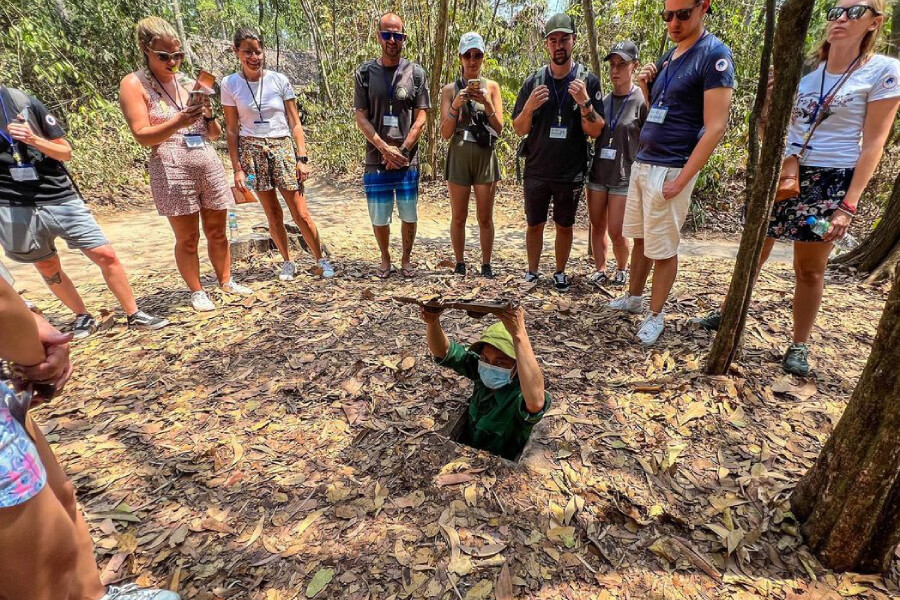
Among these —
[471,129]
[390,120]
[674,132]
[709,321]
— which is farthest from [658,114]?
[390,120]

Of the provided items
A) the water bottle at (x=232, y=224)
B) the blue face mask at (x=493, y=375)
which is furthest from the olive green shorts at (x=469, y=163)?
the water bottle at (x=232, y=224)

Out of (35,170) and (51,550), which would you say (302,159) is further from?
(51,550)

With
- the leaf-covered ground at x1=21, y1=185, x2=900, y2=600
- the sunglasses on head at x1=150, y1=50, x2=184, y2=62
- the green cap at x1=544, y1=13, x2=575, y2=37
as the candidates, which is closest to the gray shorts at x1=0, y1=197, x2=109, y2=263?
the leaf-covered ground at x1=21, y1=185, x2=900, y2=600

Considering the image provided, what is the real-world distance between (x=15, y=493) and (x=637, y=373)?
307 centimetres

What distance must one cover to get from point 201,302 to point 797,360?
15.6ft

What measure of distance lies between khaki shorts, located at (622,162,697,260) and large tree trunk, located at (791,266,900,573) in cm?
160

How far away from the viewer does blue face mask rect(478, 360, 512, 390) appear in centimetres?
237

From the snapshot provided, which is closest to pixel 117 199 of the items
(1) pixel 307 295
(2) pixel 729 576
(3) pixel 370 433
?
(1) pixel 307 295

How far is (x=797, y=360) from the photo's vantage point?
9.62ft

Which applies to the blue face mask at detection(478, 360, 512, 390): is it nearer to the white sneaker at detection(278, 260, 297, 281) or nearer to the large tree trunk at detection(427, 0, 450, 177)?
the white sneaker at detection(278, 260, 297, 281)

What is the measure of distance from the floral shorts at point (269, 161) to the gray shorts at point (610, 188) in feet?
9.48

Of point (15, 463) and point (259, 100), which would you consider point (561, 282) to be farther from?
point (15, 463)

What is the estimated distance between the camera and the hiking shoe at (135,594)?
5.44 feet

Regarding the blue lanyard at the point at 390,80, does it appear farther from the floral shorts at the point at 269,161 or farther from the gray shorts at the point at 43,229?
the gray shorts at the point at 43,229
